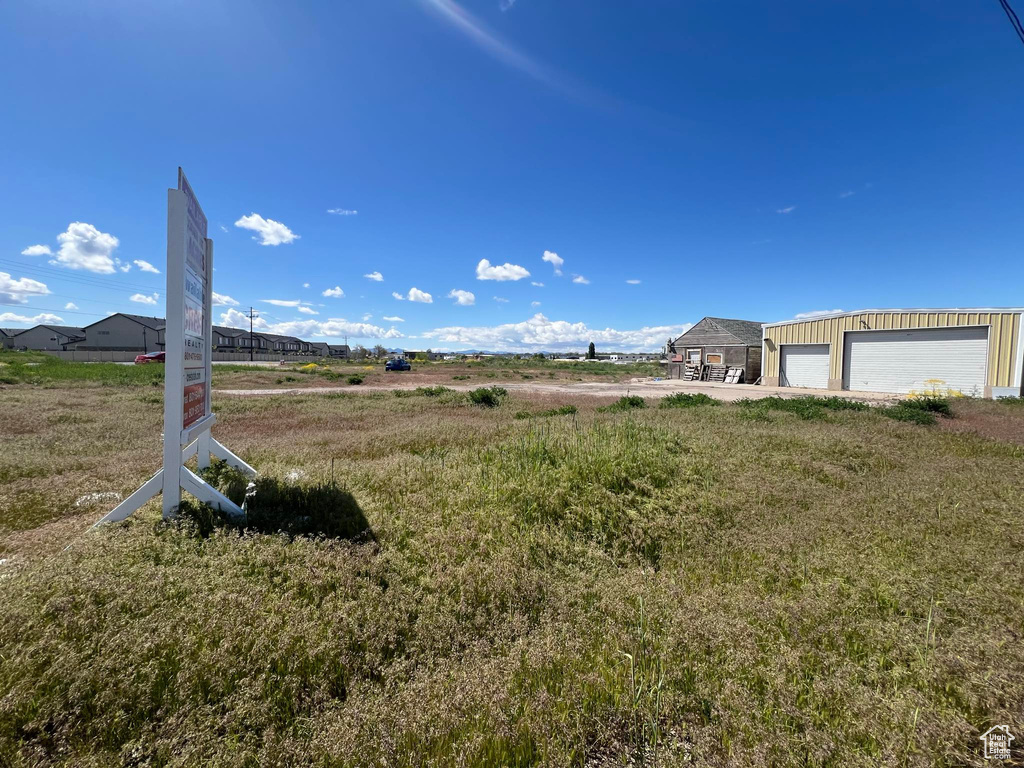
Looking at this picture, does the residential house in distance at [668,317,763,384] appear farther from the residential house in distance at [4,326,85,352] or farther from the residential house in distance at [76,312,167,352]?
the residential house in distance at [4,326,85,352]

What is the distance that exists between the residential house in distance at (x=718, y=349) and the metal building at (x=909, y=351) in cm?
490

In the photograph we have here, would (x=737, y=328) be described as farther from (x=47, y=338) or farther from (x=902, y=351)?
(x=47, y=338)

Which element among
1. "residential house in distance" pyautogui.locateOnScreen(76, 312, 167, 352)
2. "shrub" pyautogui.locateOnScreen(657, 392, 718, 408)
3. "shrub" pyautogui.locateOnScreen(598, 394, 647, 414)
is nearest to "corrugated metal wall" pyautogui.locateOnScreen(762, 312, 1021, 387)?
"shrub" pyautogui.locateOnScreen(657, 392, 718, 408)

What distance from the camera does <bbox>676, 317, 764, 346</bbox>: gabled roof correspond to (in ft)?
107

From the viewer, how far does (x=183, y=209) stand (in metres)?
3.70

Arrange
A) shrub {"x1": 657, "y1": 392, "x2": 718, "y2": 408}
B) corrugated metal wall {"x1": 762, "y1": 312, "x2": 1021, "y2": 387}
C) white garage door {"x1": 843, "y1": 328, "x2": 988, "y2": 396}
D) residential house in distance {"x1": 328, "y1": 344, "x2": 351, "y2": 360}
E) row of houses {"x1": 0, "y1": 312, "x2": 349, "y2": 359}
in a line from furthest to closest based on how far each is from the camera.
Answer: residential house in distance {"x1": 328, "y1": 344, "x2": 351, "y2": 360}
row of houses {"x1": 0, "y1": 312, "x2": 349, "y2": 359}
white garage door {"x1": 843, "y1": 328, "x2": 988, "y2": 396}
corrugated metal wall {"x1": 762, "y1": 312, "x2": 1021, "y2": 387}
shrub {"x1": 657, "y1": 392, "x2": 718, "y2": 408}

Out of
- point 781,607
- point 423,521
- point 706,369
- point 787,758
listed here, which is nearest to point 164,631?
point 423,521

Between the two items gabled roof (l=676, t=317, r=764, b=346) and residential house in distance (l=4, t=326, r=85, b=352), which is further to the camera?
residential house in distance (l=4, t=326, r=85, b=352)

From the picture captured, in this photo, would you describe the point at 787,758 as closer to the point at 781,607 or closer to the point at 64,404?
the point at 781,607

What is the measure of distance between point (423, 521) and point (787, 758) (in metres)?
3.38

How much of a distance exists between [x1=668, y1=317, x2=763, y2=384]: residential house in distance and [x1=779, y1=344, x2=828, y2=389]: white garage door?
4129 millimetres

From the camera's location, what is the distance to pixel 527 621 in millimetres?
3002

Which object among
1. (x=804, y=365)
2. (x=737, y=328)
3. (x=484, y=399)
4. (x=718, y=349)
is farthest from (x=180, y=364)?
(x=737, y=328)

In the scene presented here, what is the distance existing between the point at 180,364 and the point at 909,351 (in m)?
29.7
